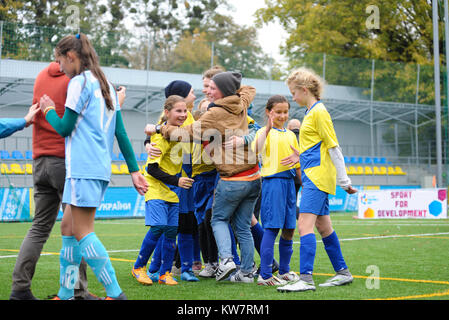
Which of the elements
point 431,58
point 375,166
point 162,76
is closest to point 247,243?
point 162,76

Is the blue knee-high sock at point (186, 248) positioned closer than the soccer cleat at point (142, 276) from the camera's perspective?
No

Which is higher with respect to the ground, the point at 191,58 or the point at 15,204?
the point at 191,58

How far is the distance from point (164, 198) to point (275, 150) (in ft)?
3.68

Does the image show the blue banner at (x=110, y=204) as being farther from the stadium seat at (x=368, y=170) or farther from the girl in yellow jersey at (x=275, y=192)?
the girl in yellow jersey at (x=275, y=192)

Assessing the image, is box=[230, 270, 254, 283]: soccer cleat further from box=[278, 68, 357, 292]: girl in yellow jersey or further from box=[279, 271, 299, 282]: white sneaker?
box=[278, 68, 357, 292]: girl in yellow jersey

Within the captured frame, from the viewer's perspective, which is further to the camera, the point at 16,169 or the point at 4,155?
the point at 4,155

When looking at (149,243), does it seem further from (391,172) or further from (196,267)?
(391,172)

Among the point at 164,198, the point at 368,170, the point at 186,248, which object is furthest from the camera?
the point at 368,170

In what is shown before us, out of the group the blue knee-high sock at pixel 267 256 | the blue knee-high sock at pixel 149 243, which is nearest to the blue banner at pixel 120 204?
the blue knee-high sock at pixel 149 243

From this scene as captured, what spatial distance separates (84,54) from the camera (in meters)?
4.02

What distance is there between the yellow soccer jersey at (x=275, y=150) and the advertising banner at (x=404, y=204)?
38.5ft

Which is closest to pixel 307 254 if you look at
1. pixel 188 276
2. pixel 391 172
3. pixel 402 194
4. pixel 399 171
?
pixel 188 276

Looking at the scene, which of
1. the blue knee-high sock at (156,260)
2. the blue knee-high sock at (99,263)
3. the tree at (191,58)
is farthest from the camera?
the tree at (191,58)

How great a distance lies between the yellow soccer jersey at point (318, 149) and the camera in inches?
196
